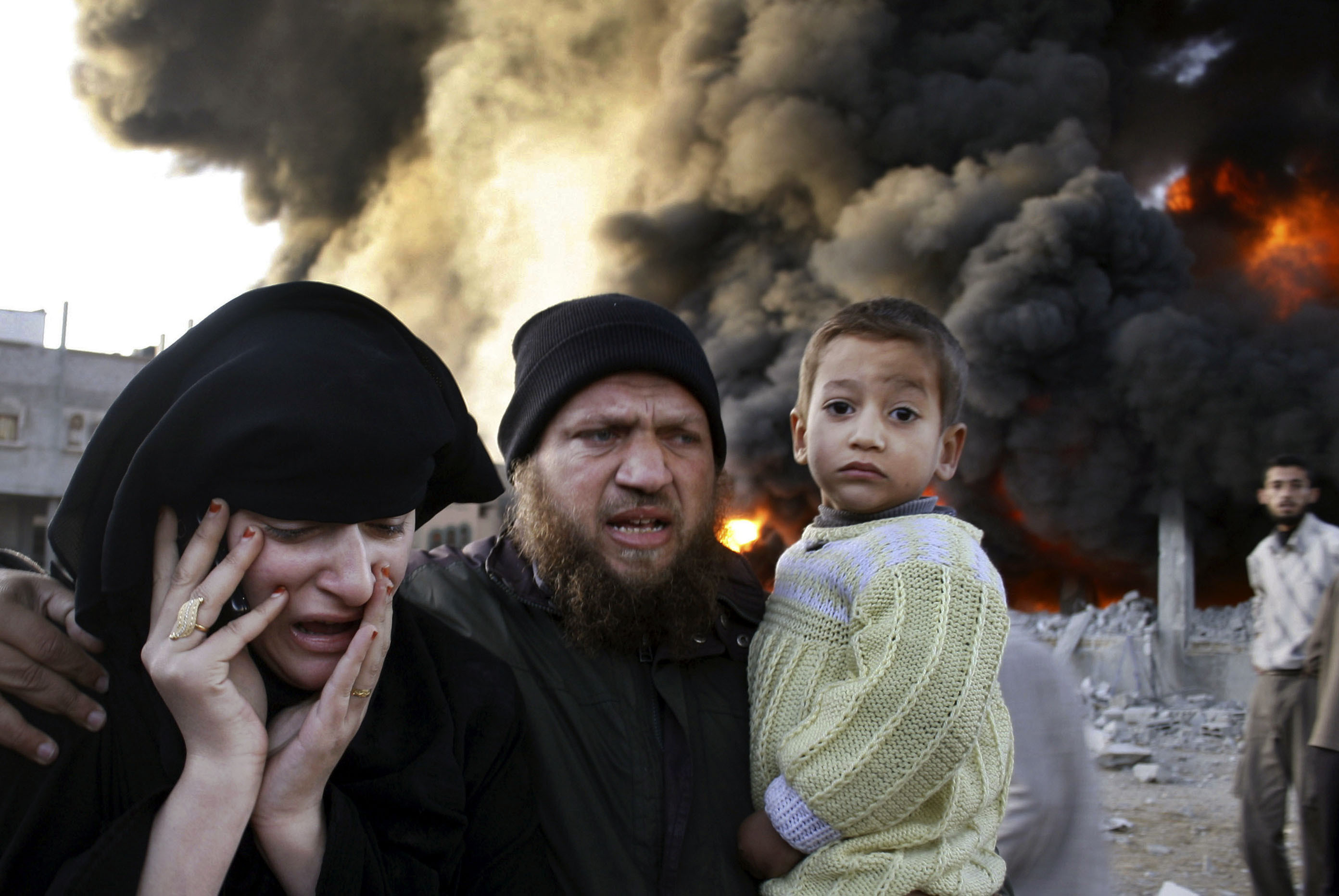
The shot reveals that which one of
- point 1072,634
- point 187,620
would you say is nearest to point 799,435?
point 187,620

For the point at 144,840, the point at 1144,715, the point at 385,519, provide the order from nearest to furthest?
the point at 144,840
the point at 385,519
the point at 1144,715

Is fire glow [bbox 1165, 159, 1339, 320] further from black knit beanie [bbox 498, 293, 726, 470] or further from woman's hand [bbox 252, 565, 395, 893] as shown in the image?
woman's hand [bbox 252, 565, 395, 893]

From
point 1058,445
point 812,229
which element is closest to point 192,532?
point 1058,445

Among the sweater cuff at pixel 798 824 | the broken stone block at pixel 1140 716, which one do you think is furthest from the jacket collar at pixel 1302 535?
the broken stone block at pixel 1140 716

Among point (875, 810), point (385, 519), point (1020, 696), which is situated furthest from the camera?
point (1020, 696)

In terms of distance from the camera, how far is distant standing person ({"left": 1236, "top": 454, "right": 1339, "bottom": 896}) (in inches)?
202

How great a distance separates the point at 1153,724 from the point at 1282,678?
7063mm

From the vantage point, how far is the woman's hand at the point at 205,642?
136cm

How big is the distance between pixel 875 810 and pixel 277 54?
3351cm

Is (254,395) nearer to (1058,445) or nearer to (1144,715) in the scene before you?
(1144,715)

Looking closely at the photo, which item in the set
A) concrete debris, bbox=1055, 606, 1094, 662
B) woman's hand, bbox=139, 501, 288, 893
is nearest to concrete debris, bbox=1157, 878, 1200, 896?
woman's hand, bbox=139, 501, 288, 893

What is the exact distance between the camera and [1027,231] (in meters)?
18.9

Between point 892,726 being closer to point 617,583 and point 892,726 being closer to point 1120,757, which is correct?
point 617,583

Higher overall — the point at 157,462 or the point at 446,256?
the point at 446,256
